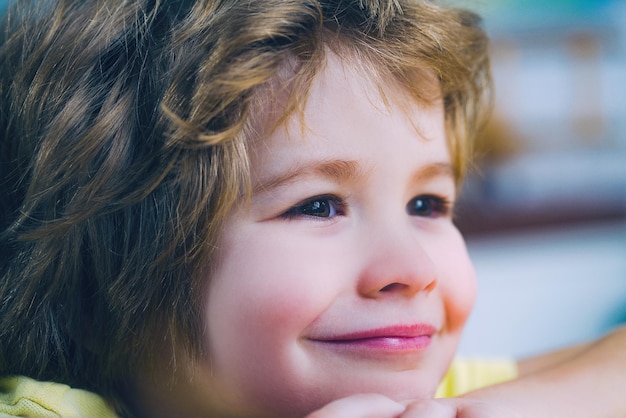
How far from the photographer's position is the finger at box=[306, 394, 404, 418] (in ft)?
1.58

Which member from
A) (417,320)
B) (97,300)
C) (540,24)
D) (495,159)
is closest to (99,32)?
(97,300)

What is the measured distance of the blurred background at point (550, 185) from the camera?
1806mm

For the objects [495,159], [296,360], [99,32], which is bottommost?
[495,159]

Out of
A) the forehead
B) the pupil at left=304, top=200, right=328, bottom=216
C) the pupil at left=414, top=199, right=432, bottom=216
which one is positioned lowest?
the pupil at left=414, top=199, right=432, bottom=216

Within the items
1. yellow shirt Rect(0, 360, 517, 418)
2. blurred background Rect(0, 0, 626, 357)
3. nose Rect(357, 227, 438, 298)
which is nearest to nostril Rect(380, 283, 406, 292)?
nose Rect(357, 227, 438, 298)

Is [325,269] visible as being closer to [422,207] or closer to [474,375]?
[422,207]

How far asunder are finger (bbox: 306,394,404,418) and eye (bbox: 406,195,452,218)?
0.20 m

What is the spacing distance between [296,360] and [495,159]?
5.47ft

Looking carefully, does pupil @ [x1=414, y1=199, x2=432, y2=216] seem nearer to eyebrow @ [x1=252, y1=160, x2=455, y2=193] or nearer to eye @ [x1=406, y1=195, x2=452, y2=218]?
eye @ [x1=406, y1=195, x2=452, y2=218]

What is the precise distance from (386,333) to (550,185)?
164 centimetres

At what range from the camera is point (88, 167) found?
59 cm

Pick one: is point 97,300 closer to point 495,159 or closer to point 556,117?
point 495,159

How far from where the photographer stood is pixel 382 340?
0.58 m

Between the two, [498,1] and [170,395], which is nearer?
[170,395]
